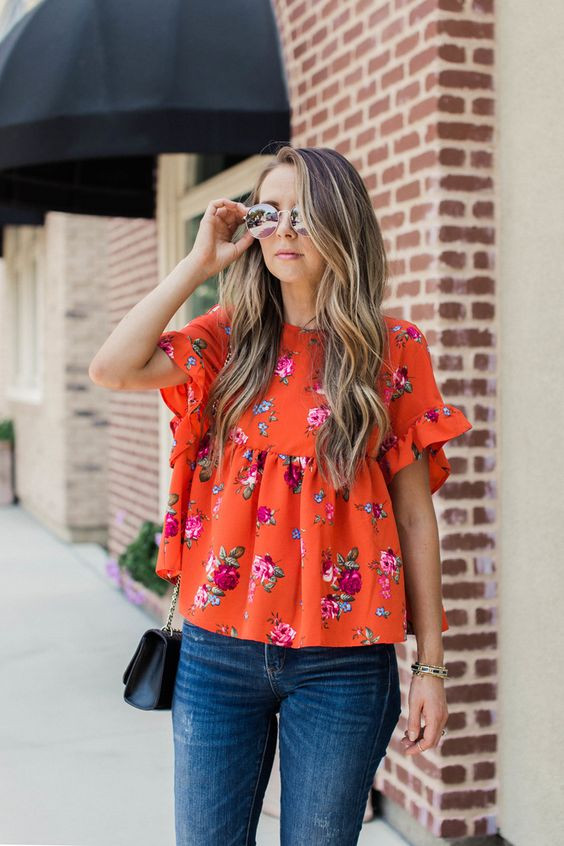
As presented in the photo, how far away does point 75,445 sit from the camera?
10.1 metres

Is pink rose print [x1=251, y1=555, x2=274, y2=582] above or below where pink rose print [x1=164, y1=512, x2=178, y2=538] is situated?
below

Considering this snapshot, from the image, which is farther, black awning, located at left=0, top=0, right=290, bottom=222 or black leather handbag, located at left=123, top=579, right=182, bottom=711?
black awning, located at left=0, top=0, right=290, bottom=222

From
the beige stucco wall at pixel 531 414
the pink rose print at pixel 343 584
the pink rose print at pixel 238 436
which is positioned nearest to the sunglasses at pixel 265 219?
the pink rose print at pixel 238 436

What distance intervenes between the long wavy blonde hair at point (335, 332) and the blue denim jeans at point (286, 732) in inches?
14.0

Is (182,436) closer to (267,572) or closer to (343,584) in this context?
(267,572)

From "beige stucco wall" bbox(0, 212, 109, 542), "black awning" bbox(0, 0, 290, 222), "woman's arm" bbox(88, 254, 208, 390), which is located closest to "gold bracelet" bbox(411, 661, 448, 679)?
"woman's arm" bbox(88, 254, 208, 390)

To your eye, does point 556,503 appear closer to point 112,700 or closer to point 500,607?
point 500,607

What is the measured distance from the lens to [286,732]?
197 cm

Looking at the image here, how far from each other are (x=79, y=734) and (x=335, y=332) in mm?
3274

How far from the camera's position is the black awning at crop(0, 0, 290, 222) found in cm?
439

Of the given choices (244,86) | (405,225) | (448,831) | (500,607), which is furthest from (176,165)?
(448,831)

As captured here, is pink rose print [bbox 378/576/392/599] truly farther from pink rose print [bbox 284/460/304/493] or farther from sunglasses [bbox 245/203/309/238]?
sunglasses [bbox 245/203/309/238]

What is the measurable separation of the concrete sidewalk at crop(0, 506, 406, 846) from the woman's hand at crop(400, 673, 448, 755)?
175 centimetres

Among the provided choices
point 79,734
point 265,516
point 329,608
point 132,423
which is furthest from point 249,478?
point 132,423
